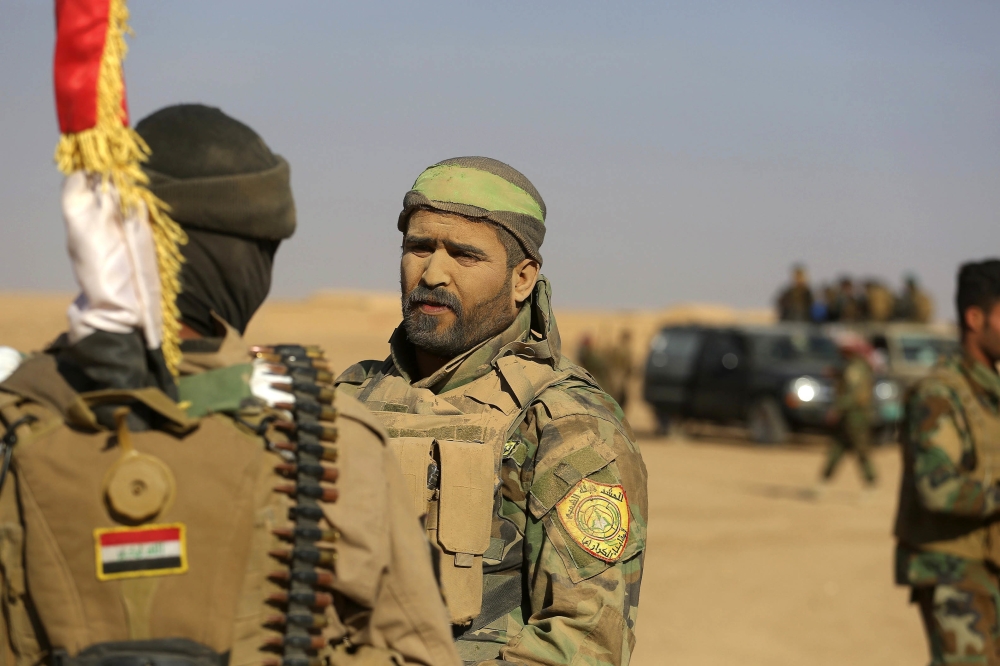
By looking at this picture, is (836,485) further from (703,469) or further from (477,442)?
(477,442)

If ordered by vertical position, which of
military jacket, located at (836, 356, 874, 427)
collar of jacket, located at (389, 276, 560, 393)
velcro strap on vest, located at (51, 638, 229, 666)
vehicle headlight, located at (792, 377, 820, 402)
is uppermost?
collar of jacket, located at (389, 276, 560, 393)

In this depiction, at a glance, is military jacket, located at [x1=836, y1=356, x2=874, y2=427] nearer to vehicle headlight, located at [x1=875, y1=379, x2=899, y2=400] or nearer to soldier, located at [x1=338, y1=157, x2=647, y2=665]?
vehicle headlight, located at [x1=875, y1=379, x2=899, y2=400]

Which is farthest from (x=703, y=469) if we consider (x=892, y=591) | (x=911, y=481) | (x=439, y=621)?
(x=439, y=621)

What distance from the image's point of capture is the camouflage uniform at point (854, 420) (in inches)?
610

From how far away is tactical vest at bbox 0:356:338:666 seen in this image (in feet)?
6.71

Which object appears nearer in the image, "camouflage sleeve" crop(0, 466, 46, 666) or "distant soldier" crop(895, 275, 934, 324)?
"camouflage sleeve" crop(0, 466, 46, 666)

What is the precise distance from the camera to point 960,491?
5305 mm

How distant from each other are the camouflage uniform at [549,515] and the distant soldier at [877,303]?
2309 cm

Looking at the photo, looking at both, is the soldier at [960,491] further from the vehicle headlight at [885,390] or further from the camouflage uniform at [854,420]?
the vehicle headlight at [885,390]

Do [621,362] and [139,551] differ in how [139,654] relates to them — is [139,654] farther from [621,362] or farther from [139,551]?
[621,362]

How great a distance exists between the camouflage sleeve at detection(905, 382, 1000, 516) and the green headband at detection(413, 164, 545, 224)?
8.09 feet

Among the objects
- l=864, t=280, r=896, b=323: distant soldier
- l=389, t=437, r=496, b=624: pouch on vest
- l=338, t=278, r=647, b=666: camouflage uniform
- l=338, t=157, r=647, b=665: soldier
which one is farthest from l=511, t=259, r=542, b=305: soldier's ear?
l=864, t=280, r=896, b=323: distant soldier

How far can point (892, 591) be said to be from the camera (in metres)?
11.8

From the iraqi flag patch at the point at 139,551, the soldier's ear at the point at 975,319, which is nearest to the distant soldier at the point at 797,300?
the soldier's ear at the point at 975,319
